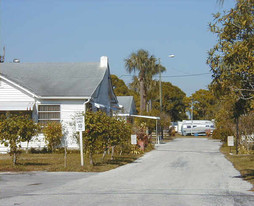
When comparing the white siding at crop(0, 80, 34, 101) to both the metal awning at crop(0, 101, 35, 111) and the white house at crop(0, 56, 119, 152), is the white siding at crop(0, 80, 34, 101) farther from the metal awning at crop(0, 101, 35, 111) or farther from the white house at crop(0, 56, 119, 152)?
the metal awning at crop(0, 101, 35, 111)

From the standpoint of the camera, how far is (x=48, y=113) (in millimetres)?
26875

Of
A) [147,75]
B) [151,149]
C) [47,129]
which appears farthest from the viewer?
[147,75]

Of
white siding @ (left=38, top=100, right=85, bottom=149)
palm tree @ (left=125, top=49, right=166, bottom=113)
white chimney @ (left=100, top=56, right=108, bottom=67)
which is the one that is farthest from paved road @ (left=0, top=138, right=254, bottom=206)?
palm tree @ (left=125, top=49, right=166, bottom=113)

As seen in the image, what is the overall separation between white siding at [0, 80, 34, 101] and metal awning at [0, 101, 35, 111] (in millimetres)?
263

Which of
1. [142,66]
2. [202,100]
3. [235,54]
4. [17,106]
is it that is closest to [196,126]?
[202,100]

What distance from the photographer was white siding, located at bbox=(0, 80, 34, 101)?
2650 cm

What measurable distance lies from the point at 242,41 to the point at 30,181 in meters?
8.10

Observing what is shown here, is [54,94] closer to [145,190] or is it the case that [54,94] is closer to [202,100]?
[145,190]

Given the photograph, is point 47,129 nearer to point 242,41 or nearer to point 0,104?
point 0,104

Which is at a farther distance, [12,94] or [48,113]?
[48,113]

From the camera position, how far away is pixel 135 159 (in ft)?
79.0

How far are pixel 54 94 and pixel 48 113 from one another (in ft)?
4.28

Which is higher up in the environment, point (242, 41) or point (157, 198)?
point (242, 41)

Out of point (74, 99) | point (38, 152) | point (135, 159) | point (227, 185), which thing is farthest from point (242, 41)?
point (38, 152)
